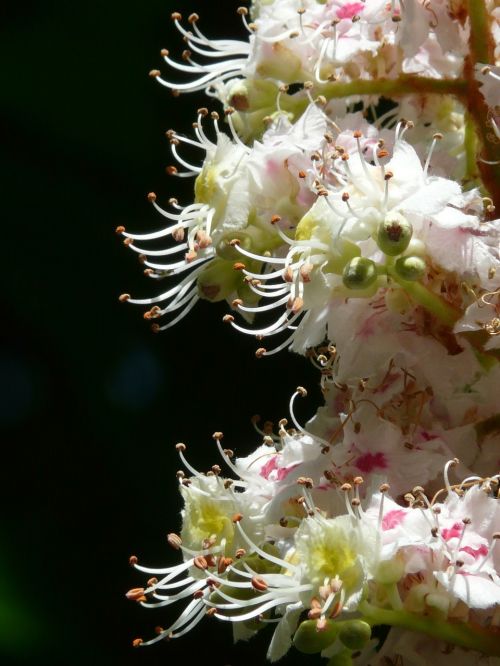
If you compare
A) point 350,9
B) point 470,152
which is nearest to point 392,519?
point 470,152

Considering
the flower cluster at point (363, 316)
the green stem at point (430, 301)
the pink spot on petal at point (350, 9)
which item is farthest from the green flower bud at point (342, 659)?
the pink spot on petal at point (350, 9)

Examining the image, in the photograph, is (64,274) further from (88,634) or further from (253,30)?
(253,30)

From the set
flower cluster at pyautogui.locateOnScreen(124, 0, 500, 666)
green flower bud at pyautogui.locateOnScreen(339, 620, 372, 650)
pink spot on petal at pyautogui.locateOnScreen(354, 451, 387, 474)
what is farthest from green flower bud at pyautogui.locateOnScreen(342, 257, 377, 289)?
green flower bud at pyautogui.locateOnScreen(339, 620, 372, 650)

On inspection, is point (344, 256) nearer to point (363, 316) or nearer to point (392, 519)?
point (363, 316)

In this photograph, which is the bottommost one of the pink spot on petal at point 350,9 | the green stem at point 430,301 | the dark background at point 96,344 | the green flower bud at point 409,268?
the dark background at point 96,344

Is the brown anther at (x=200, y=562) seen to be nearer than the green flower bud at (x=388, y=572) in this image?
No

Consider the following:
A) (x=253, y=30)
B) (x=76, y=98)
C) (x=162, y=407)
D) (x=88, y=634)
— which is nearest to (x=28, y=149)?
(x=76, y=98)

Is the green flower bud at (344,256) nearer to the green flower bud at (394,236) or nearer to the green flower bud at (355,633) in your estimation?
the green flower bud at (394,236)
